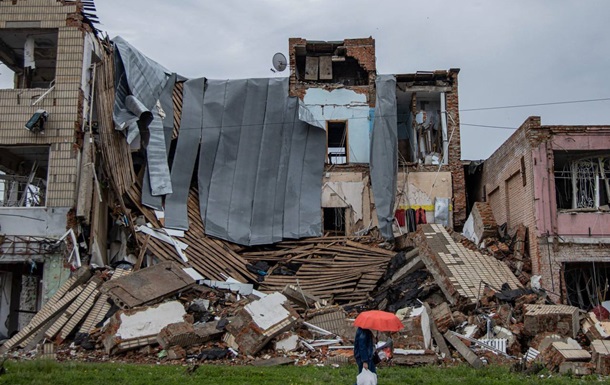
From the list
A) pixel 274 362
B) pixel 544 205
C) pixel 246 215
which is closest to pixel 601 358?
pixel 274 362

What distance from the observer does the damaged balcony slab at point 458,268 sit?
15039 millimetres

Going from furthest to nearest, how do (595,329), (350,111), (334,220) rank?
1. (350,111)
2. (334,220)
3. (595,329)

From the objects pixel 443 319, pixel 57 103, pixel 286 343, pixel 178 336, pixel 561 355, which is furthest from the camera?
pixel 57 103

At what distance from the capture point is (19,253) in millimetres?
16594

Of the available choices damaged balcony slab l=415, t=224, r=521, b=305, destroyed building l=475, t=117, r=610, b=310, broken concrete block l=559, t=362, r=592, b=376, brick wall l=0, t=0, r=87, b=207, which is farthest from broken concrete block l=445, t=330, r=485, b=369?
brick wall l=0, t=0, r=87, b=207

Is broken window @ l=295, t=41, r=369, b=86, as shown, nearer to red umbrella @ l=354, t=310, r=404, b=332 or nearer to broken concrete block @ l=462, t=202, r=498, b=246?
broken concrete block @ l=462, t=202, r=498, b=246

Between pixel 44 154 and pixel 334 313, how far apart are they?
10552 millimetres

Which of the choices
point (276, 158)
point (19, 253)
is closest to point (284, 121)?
point (276, 158)

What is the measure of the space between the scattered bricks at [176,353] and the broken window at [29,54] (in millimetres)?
9581

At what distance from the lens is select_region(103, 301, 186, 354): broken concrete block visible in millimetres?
12961

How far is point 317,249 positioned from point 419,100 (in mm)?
7586

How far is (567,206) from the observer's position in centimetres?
1780

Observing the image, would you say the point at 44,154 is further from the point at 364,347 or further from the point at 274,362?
the point at 364,347

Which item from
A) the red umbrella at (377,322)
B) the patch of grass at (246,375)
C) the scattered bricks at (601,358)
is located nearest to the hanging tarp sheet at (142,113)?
the patch of grass at (246,375)
